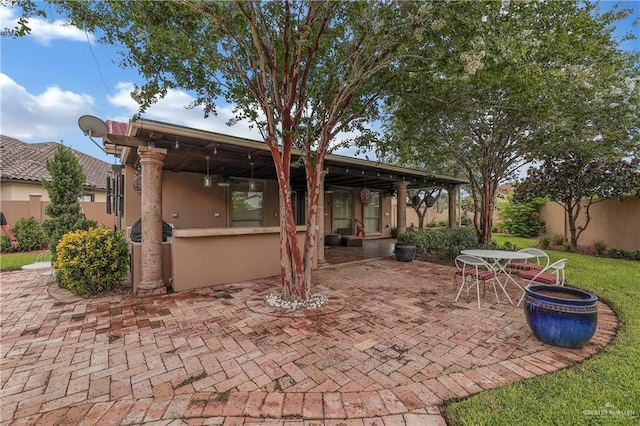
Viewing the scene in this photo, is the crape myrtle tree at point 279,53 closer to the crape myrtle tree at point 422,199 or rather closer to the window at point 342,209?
the window at point 342,209

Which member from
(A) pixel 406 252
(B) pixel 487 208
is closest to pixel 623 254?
(B) pixel 487 208

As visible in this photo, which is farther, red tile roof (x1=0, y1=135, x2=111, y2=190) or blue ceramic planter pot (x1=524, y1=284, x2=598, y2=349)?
red tile roof (x1=0, y1=135, x2=111, y2=190)

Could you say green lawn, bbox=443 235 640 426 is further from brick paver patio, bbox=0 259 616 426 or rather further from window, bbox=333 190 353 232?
window, bbox=333 190 353 232

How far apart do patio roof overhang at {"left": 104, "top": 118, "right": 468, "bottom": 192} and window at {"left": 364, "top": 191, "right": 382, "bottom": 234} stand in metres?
3.86

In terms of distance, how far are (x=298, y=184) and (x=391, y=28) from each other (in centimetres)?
767

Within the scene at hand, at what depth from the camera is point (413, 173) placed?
9.33 meters

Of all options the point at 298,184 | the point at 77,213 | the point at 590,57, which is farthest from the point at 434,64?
the point at 77,213

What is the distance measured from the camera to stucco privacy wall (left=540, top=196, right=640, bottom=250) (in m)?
8.94

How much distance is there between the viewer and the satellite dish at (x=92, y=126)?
530cm

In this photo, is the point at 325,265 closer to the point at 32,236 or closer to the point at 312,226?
the point at 312,226

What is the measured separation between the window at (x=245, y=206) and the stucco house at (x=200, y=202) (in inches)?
1.3

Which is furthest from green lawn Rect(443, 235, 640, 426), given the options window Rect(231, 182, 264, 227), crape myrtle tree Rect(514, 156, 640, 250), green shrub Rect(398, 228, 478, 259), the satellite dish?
window Rect(231, 182, 264, 227)

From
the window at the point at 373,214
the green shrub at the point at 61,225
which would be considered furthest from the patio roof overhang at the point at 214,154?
the window at the point at 373,214

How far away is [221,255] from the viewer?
543 centimetres
